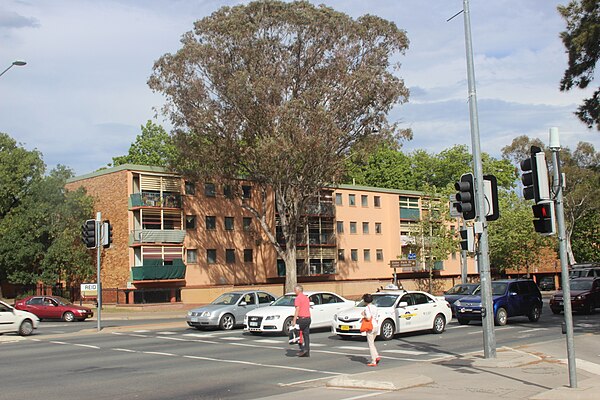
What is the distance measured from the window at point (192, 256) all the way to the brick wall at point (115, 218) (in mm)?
4954

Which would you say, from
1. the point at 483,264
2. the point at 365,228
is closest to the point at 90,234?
the point at 483,264

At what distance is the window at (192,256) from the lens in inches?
2079

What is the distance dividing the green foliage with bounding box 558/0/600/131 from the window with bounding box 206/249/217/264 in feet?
109

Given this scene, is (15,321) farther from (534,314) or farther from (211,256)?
(211,256)

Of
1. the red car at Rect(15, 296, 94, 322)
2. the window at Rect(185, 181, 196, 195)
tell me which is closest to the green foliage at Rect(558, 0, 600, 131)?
the red car at Rect(15, 296, 94, 322)

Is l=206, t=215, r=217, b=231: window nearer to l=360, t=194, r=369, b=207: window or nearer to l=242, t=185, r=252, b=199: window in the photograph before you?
l=242, t=185, r=252, b=199: window

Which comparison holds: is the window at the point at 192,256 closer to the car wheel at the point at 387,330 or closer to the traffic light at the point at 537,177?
the car wheel at the point at 387,330

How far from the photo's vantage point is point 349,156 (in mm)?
41562

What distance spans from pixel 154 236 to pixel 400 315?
1228 inches

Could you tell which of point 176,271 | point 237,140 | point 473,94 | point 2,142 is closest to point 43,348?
point 473,94

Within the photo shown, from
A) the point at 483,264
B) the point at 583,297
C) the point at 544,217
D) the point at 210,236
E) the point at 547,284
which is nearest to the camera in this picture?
the point at 544,217

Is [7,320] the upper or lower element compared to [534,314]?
upper

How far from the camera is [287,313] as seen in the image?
23.6 m

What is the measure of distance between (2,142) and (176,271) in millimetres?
16006
